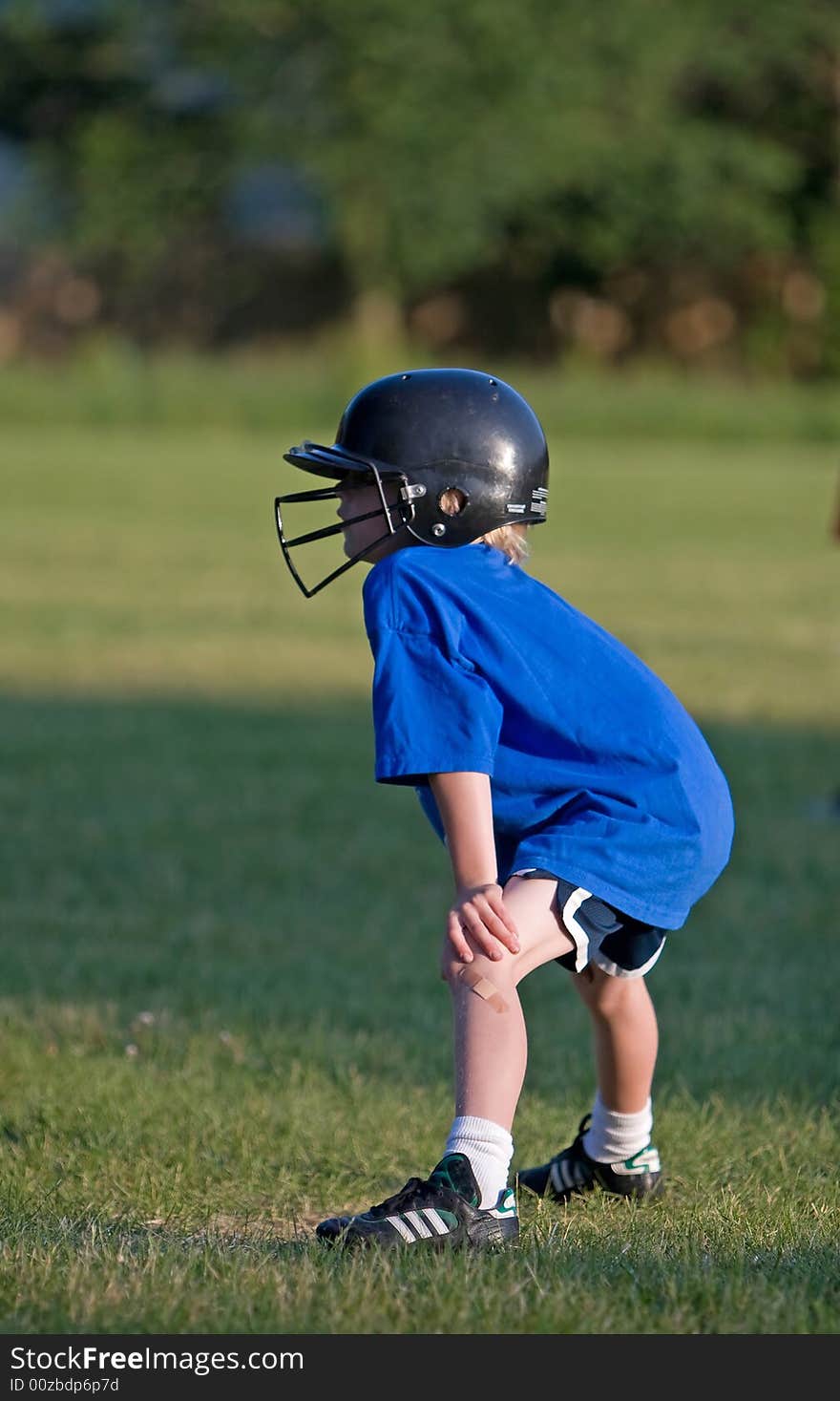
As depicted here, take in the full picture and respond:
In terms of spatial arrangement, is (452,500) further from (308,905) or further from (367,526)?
(308,905)

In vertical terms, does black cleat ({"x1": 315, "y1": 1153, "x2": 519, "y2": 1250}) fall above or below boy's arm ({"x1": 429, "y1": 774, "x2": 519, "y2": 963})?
below

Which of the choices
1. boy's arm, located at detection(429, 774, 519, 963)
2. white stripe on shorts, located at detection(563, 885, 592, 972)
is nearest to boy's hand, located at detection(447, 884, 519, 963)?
boy's arm, located at detection(429, 774, 519, 963)

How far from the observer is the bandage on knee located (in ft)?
10.8

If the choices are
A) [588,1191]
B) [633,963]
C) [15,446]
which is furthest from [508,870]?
[15,446]

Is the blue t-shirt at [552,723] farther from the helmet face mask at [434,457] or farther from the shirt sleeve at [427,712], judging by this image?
the helmet face mask at [434,457]

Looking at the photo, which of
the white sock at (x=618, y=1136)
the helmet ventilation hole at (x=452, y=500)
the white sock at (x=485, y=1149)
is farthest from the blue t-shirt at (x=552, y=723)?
the white sock at (x=618, y=1136)

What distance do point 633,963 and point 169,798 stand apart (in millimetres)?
4439

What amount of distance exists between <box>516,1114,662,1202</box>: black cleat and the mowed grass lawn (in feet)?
0.16

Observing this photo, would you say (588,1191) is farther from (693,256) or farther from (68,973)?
(693,256)

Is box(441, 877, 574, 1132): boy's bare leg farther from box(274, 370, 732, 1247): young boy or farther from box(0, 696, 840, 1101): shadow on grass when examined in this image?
box(0, 696, 840, 1101): shadow on grass

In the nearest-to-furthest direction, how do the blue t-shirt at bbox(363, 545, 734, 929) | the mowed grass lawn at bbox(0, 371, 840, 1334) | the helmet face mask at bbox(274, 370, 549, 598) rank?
1. the mowed grass lawn at bbox(0, 371, 840, 1334)
2. the blue t-shirt at bbox(363, 545, 734, 929)
3. the helmet face mask at bbox(274, 370, 549, 598)

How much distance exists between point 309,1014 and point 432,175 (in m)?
38.5

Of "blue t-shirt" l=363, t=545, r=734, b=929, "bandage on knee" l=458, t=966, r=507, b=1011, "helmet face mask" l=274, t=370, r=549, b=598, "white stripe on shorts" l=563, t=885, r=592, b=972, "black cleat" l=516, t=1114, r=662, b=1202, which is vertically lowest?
"black cleat" l=516, t=1114, r=662, b=1202

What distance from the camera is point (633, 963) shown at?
3615mm
